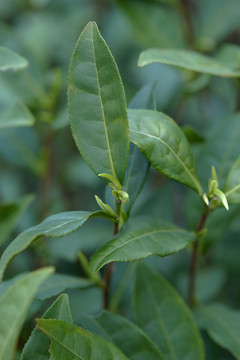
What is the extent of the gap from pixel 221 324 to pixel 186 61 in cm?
64

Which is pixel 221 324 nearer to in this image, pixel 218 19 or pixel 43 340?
pixel 43 340

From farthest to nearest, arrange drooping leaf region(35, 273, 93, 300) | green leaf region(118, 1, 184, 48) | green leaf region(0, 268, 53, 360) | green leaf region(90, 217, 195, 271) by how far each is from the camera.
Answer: green leaf region(118, 1, 184, 48), drooping leaf region(35, 273, 93, 300), green leaf region(90, 217, 195, 271), green leaf region(0, 268, 53, 360)

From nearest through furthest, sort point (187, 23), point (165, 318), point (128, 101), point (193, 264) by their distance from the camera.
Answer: point (165, 318), point (193, 264), point (128, 101), point (187, 23)

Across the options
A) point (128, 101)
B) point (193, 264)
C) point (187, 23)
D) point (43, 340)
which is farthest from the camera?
point (187, 23)

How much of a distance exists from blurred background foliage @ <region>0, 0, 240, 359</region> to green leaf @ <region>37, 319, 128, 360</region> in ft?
0.94

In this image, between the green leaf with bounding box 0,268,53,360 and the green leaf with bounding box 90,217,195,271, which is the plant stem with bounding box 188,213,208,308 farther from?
the green leaf with bounding box 0,268,53,360

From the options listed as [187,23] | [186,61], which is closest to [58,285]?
[186,61]

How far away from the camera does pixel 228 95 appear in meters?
1.79

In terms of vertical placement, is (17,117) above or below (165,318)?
above

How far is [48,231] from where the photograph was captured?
79 cm

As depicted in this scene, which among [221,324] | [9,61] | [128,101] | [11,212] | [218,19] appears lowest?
[221,324]

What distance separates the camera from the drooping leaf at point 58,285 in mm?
1050

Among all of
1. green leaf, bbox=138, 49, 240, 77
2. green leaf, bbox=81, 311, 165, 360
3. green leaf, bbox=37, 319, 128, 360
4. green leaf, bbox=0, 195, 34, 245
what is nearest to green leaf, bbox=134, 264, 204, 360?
green leaf, bbox=81, 311, 165, 360

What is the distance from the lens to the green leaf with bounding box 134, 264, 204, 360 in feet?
3.36
